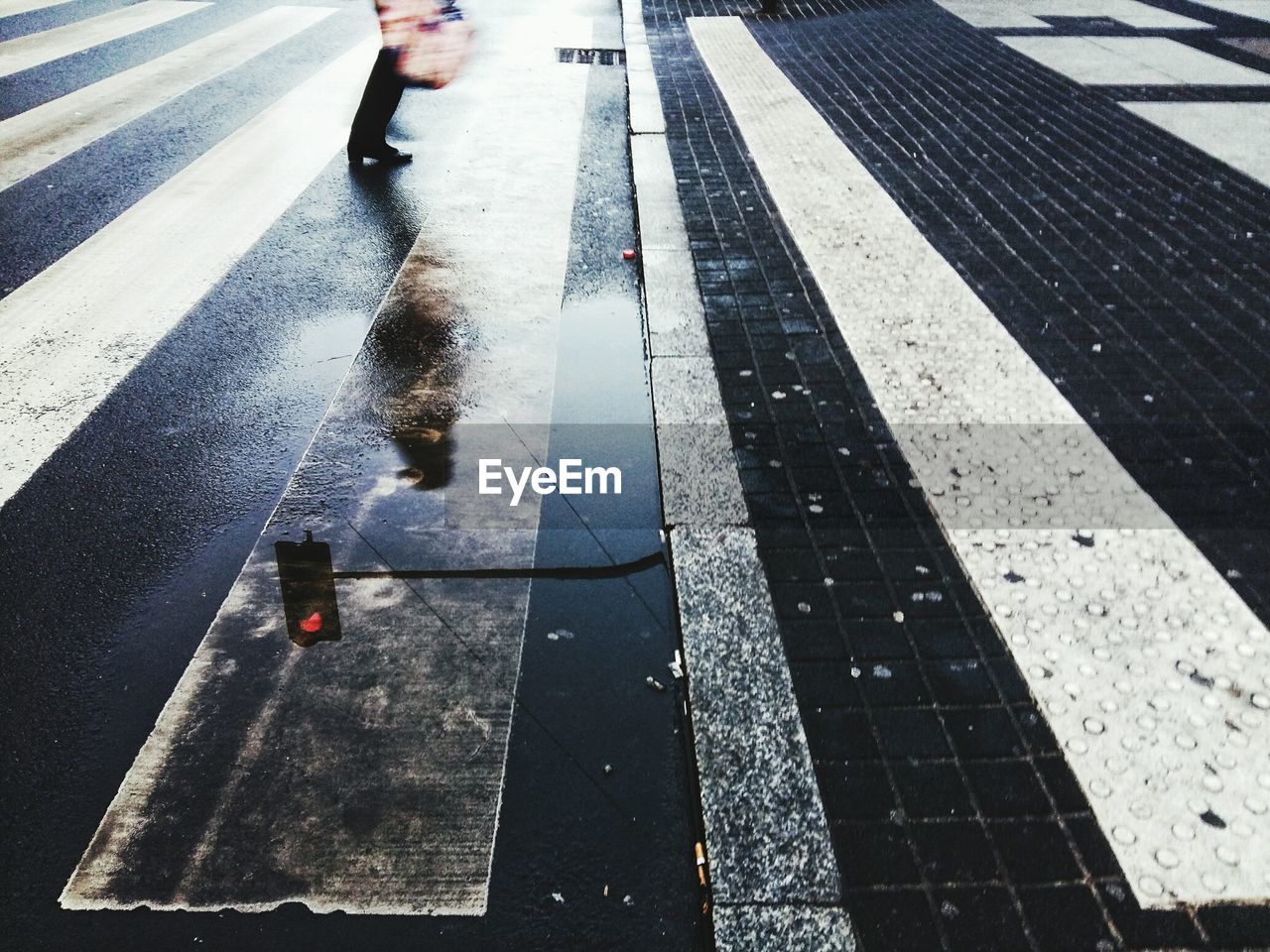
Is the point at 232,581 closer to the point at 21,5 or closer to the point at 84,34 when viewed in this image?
the point at 84,34

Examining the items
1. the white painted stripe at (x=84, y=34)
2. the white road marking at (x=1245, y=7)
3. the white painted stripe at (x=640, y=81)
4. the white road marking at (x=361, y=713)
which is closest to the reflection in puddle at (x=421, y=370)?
the white road marking at (x=361, y=713)

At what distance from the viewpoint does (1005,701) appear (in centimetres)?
278

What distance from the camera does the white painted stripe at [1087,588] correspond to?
8.04 ft

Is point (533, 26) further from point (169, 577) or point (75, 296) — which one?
point (169, 577)

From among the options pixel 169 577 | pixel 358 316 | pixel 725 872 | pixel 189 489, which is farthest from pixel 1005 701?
pixel 358 316

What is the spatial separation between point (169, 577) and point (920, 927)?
276 cm

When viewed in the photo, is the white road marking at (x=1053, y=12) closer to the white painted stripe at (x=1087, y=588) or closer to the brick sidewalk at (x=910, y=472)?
the brick sidewalk at (x=910, y=472)

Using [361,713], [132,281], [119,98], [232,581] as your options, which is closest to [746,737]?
[361,713]

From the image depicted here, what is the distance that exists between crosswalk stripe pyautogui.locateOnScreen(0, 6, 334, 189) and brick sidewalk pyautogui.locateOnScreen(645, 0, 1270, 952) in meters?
5.16

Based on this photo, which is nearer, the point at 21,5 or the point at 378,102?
the point at 378,102

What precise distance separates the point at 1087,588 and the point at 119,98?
32.3ft

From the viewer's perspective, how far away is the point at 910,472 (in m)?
3.81

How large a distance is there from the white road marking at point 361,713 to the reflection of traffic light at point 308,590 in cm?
5

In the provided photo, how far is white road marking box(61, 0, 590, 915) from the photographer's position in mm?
2369
